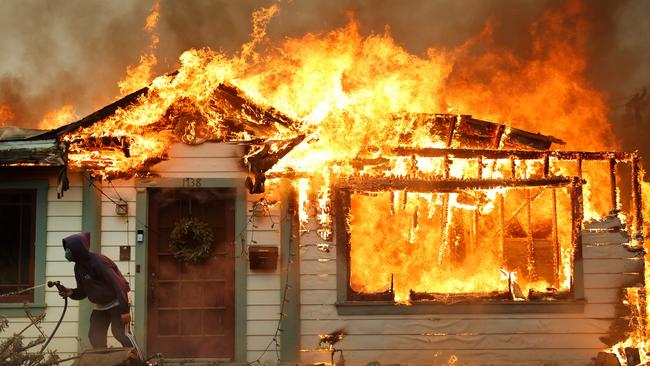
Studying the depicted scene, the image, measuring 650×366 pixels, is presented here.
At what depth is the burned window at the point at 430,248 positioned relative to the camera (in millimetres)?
9344

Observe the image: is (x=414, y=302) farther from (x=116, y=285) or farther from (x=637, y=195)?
(x=116, y=285)

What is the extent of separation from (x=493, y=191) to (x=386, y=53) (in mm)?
3690

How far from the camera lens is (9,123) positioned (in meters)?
23.2

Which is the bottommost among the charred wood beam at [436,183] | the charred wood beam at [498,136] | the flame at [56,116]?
the charred wood beam at [436,183]

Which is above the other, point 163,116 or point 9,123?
point 9,123

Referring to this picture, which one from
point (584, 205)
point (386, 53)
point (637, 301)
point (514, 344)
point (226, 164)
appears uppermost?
point (386, 53)

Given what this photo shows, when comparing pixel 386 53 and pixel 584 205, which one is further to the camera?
pixel 386 53

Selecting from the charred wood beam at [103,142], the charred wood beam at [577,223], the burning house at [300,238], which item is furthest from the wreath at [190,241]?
the charred wood beam at [577,223]

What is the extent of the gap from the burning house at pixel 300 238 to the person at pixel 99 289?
133 centimetres

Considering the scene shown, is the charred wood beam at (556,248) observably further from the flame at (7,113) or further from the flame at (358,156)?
the flame at (7,113)

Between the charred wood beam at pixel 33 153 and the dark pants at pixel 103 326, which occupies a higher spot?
the charred wood beam at pixel 33 153

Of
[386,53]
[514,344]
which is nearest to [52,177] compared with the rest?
[386,53]

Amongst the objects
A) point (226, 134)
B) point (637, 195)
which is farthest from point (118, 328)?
point (637, 195)

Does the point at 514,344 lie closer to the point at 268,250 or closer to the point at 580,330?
the point at 580,330
